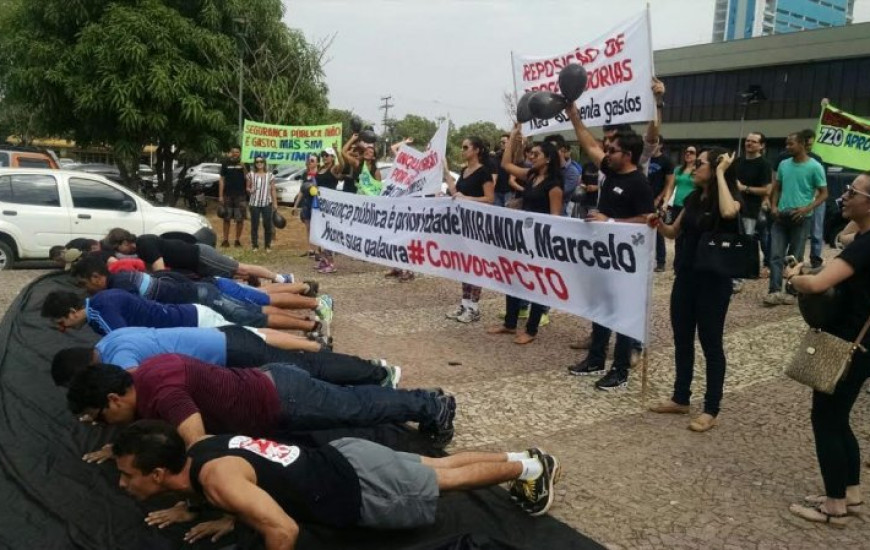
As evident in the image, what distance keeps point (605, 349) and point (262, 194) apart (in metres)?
8.69

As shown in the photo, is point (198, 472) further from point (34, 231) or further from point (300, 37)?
point (300, 37)

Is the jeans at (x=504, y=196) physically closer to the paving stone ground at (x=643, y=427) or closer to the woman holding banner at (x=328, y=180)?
the paving stone ground at (x=643, y=427)

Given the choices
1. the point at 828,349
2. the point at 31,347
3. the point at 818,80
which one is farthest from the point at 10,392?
the point at 818,80

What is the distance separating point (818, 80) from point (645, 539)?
44.6 meters

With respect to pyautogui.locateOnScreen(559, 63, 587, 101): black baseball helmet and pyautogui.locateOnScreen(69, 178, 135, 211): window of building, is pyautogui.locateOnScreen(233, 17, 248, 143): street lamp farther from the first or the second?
pyautogui.locateOnScreen(559, 63, 587, 101): black baseball helmet

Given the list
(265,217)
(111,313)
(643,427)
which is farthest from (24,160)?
(643,427)

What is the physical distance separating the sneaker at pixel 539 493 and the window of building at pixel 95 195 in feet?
32.4

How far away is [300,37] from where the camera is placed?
21.1 meters

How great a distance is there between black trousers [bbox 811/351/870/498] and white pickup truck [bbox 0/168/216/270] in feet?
30.9

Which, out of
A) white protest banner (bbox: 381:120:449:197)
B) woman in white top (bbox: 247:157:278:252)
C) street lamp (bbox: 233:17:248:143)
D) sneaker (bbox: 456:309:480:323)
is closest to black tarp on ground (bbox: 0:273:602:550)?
sneaker (bbox: 456:309:480:323)

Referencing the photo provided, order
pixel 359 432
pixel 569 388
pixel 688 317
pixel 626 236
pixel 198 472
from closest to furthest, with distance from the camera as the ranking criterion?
1. pixel 198 472
2. pixel 359 432
3. pixel 688 317
4. pixel 626 236
5. pixel 569 388

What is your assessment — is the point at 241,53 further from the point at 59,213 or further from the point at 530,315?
the point at 530,315

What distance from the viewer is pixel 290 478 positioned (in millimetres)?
2949

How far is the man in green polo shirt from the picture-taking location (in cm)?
803
